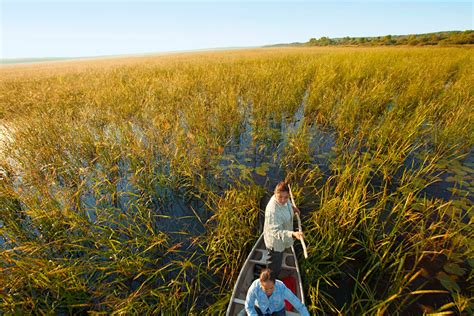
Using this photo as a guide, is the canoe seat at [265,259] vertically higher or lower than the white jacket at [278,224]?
lower

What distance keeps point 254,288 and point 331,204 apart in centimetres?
178

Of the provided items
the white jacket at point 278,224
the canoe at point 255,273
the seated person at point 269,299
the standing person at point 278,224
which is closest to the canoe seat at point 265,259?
the canoe at point 255,273

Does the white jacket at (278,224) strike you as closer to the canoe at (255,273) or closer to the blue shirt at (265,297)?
the canoe at (255,273)

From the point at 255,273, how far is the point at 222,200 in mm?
1384

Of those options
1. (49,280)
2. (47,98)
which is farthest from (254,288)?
(47,98)

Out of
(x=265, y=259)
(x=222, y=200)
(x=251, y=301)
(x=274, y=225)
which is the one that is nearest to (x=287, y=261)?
(x=265, y=259)

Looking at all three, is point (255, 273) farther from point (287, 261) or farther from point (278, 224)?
point (278, 224)

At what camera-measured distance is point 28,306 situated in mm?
2582

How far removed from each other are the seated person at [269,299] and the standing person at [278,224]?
1.70 ft

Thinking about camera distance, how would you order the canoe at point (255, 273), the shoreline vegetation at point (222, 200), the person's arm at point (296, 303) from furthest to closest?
the shoreline vegetation at point (222, 200), the canoe at point (255, 273), the person's arm at point (296, 303)

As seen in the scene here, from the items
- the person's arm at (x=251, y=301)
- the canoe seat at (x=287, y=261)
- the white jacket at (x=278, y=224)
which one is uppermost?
the white jacket at (x=278, y=224)

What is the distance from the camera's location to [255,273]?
10.2ft

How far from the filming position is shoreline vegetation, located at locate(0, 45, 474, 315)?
2.72 meters

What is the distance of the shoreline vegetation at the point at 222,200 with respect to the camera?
2.72 meters
